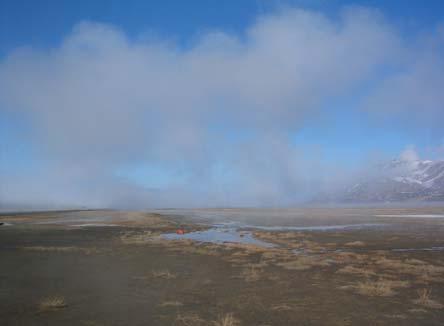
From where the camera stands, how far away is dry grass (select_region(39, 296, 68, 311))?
1414 centimetres

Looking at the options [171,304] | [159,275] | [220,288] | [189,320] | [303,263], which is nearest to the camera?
[189,320]

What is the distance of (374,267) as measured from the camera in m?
23.5

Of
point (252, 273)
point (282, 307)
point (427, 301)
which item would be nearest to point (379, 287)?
point (427, 301)

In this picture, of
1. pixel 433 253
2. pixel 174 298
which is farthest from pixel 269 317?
pixel 433 253

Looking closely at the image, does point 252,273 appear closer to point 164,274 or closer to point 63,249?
point 164,274

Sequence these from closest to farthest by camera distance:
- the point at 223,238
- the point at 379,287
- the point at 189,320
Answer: the point at 189,320, the point at 379,287, the point at 223,238

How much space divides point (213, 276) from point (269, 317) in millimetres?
8007

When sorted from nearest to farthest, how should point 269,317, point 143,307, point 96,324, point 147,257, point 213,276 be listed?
point 96,324 → point 269,317 → point 143,307 → point 213,276 → point 147,257

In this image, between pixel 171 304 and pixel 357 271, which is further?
pixel 357 271

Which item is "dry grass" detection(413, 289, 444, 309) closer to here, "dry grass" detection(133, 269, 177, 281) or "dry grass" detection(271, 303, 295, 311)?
Answer: "dry grass" detection(271, 303, 295, 311)

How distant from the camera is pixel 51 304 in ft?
47.0

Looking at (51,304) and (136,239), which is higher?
(51,304)

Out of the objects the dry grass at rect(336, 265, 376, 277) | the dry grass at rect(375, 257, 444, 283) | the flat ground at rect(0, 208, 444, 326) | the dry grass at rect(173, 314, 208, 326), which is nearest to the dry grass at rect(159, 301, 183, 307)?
the flat ground at rect(0, 208, 444, 326)

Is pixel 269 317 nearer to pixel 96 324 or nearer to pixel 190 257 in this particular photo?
pixel 96 324
